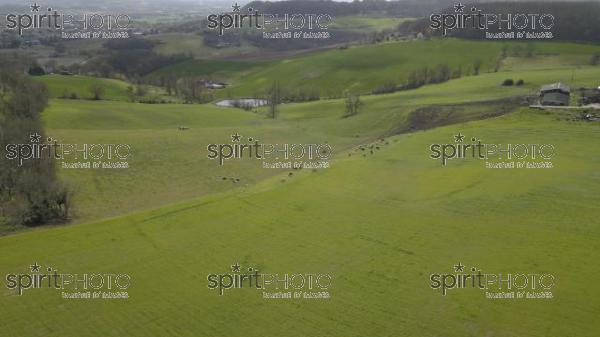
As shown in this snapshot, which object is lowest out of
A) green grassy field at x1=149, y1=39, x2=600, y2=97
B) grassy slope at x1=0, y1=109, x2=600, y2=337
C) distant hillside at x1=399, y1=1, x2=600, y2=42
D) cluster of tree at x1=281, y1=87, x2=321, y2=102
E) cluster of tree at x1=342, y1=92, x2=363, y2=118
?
grassy slope at x1=0, y1=109, x2=600, y2=337

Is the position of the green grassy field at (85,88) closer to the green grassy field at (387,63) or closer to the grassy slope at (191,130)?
the grassy slope at (191,130)

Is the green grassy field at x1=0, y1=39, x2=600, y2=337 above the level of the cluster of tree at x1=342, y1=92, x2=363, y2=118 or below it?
below

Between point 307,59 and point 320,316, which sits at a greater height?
point 307,59

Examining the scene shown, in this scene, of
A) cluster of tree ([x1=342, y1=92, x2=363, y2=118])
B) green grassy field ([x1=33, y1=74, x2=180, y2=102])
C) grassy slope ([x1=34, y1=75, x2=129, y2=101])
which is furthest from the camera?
grassy slope ([x1=34, y1=75, x2=129, y2=101])

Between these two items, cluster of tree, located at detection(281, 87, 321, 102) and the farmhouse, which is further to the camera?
cluster of tree, located at detection(281, 87, 321, 102)

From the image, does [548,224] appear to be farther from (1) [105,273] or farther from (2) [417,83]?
(2) [417,83]

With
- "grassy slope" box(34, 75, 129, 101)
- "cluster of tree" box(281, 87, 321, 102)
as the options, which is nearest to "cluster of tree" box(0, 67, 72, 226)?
"grassy slope" box(34, 75, 129, 101)

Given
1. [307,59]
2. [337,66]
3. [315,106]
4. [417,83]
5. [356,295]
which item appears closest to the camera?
[356,295]

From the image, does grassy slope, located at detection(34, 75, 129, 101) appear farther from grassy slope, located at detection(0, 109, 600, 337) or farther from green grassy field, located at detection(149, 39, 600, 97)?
grassy slope, located at detection(0, 109, 600, 337)

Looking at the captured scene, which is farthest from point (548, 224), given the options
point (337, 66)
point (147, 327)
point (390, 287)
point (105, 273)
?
point (337, 66)
